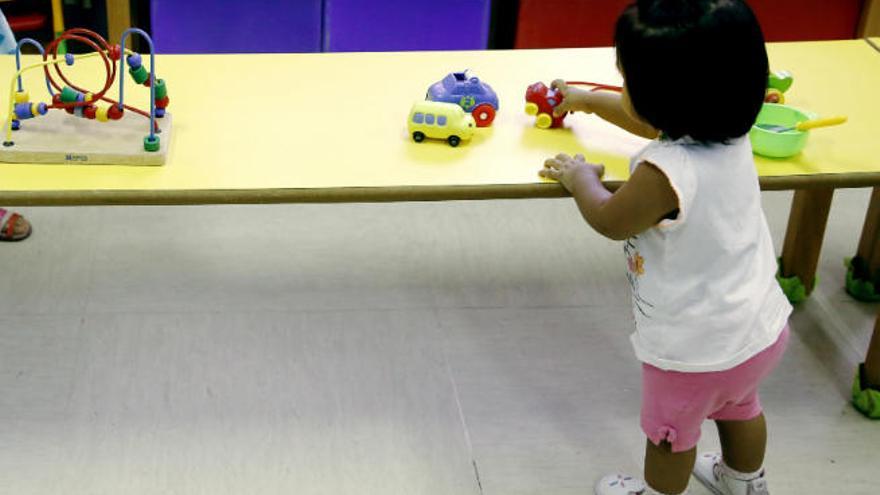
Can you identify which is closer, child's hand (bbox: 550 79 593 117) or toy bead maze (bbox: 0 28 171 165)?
toy bead maze (bbox: 0 28 171 165)

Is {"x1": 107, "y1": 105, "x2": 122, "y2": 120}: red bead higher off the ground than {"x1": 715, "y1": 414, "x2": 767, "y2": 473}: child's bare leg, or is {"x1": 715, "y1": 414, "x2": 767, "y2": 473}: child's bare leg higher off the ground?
{"x1": 107, "y1": 105, "x2": 122, "y2": 120}: red bead

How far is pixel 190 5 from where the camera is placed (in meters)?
2.84

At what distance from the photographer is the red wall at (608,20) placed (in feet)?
9.75

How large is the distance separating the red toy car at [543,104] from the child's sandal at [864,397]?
2.53 ft

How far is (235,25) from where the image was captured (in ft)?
9.49

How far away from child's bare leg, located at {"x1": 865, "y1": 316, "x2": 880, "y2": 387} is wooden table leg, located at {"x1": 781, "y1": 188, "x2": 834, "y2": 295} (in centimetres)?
31

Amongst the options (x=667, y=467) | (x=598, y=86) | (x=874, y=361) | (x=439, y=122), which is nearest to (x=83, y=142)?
(x=439, y=122)

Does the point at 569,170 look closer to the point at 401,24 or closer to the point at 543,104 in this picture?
the point at 543,104

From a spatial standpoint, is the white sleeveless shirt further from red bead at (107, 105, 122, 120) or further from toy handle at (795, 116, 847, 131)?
red bead at (107, 105, 122, 120)

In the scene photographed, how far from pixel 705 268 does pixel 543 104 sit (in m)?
0.43

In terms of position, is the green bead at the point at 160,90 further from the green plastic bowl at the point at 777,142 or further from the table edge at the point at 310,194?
the green plastic bowl at the point at 777,142

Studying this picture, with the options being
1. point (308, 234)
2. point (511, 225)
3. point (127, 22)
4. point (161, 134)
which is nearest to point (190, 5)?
point (127, 22)

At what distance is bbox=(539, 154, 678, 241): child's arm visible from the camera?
4.49 ft

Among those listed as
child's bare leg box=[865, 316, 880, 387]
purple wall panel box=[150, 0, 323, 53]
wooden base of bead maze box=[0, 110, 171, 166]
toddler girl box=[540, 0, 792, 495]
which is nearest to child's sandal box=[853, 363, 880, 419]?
child's bare leg box=[865, 316, 880, 387]
